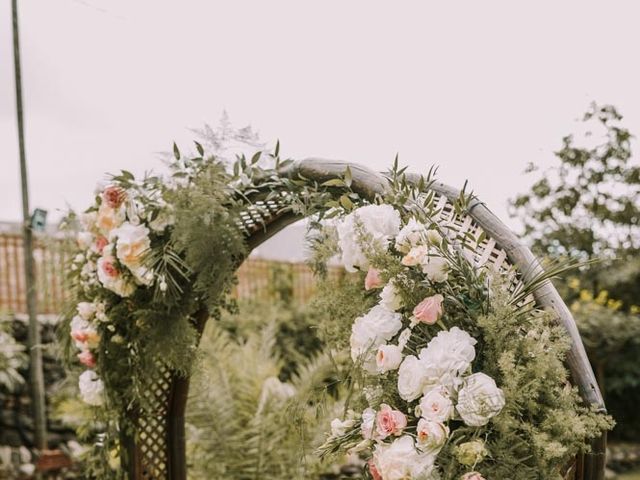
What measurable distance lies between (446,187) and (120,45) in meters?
4.76

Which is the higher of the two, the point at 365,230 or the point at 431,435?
the point at 365,230

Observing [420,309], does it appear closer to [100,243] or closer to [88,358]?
[100,243]

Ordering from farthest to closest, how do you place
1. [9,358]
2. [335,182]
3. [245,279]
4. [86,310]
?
1. [245,279]
2. [9,358]
3. [86,310]
4. [335,182]

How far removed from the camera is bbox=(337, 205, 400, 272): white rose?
5.57 ft

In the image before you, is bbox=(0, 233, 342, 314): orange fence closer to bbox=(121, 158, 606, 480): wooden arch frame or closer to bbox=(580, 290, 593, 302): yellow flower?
bbox=(580, 290, 593, 302): yellow flower

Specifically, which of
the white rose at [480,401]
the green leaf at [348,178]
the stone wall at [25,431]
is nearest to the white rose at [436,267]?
the white rose at [480,401]

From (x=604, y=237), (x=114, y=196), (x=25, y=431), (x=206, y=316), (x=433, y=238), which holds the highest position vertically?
(x=604, y=237)

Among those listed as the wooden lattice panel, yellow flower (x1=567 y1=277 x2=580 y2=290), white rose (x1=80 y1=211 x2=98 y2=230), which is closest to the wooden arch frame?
the wooden lattice panel

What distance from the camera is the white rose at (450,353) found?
1479 mm

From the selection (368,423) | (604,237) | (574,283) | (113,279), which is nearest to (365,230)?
(368,423)

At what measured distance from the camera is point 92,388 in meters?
2.75

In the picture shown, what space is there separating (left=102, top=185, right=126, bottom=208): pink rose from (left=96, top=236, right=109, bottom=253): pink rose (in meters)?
0.15

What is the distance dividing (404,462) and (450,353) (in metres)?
0.25

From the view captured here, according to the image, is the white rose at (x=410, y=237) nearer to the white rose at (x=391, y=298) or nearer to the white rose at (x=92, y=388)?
the white rose at (x=391, y=298)
